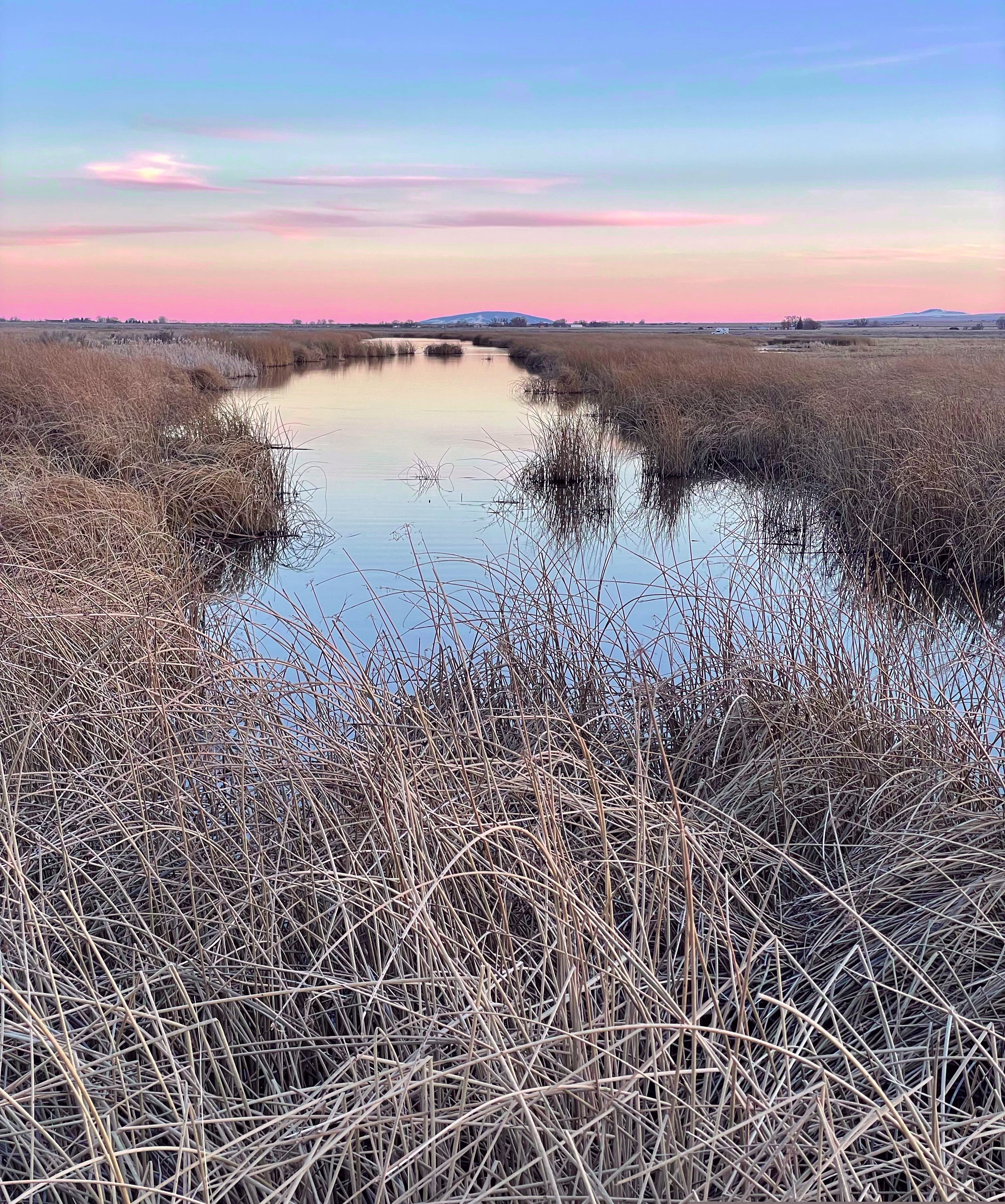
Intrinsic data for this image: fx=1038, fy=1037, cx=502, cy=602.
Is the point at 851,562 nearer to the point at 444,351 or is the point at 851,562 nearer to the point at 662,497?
the point at 662,497

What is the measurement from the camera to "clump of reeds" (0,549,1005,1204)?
149 centimetres

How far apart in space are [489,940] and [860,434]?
7.49 metres

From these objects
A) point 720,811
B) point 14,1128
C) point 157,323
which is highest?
point 157,323

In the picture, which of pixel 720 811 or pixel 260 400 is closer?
pixel 720 811

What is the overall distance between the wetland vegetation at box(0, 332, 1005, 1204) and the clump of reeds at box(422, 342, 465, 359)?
41.0 meters

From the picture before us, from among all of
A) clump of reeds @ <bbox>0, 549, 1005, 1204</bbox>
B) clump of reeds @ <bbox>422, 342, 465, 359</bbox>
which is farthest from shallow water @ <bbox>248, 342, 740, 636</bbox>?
clump of reeds @ <bbox>422, 342, 465, 359</bbox>

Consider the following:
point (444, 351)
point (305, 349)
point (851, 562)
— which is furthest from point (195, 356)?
point (444, 351)

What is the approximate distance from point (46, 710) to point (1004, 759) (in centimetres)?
274

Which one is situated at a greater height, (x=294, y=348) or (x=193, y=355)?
(x=294, y=348)

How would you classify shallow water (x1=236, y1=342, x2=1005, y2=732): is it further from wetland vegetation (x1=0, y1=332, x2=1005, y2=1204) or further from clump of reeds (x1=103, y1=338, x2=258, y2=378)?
clump of reeds (x1=103, y1=338, x2=258, y2=378)

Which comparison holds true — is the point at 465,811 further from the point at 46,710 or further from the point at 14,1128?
the point at 46,710

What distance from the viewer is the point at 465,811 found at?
2.29 metres

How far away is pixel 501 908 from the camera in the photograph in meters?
A: 1.88

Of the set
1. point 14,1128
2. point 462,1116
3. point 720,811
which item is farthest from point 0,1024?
point 720,811
